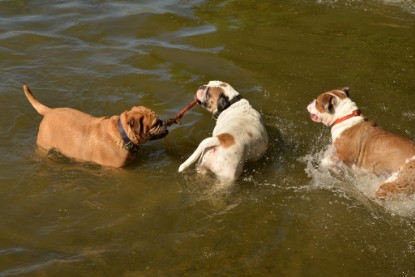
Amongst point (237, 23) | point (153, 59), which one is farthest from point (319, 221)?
point (237, 23)

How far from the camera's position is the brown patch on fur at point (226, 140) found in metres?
6.42

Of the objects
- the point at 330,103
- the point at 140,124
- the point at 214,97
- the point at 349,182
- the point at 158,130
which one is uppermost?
the point at 330,103

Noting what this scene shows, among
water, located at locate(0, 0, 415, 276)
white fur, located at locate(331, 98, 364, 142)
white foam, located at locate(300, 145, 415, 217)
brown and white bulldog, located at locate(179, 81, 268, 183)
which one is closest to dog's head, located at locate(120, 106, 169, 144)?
water, located at locate(0, 0, 415, 276)

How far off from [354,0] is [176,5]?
187 inches

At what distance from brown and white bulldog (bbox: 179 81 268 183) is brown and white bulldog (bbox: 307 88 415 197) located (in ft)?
3.33

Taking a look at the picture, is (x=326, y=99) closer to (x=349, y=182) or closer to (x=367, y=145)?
(x=367, y=145)

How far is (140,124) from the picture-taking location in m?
6.86

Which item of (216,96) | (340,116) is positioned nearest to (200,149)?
(216,96)

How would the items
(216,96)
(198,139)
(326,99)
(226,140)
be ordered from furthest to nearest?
(198,139), (216,96), (326,99), (226,140)

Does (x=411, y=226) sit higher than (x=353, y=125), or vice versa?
(x=353, y=125)

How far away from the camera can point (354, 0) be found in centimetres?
1327

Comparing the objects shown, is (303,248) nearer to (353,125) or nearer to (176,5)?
(353,125)

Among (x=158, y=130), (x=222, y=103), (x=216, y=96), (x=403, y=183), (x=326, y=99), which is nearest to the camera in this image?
(x=403, y=183)

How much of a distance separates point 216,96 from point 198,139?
77 cm
